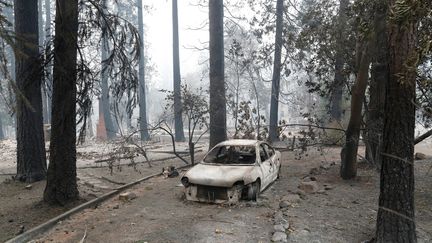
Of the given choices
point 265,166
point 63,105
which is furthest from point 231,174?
point 63,105

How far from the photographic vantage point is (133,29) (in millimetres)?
9805

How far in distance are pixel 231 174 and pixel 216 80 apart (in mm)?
8346

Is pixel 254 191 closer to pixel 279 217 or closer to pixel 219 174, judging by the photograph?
pixel 219 174

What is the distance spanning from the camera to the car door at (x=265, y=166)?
30.8 ft

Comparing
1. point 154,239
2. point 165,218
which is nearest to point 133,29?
point 165,218

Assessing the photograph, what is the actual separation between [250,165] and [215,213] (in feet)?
5.75

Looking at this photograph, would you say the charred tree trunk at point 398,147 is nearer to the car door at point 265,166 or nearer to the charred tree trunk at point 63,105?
the car door at point 265,166

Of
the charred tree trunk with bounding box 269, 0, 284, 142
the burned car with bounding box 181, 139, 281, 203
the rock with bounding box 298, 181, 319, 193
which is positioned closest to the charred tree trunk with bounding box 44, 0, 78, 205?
the burned car with bounding box 181, 139, 281, 203

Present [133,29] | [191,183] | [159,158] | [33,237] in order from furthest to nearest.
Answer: [159,158] < [133,29] < [191,183] < [33,237]

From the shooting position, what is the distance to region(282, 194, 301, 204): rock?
28.3ft

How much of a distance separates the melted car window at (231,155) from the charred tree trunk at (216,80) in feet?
18.9

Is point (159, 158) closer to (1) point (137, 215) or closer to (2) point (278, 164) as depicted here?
(2) point (278, 164)

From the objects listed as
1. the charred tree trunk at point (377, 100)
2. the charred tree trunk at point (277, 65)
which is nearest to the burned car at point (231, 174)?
the charred tree trunk at point (377, 100)

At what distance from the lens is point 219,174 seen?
8570 mm
